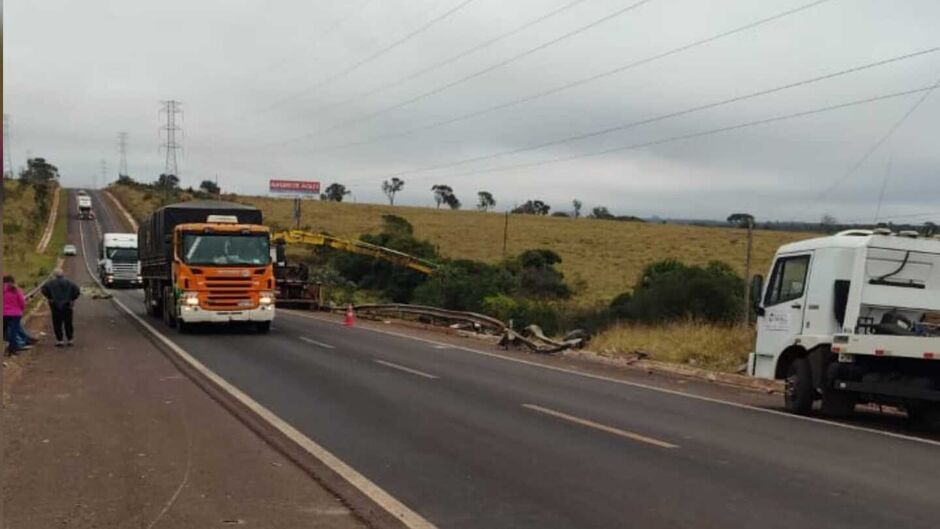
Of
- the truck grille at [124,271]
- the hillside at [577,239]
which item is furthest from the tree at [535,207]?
the truck grille at [124,271]

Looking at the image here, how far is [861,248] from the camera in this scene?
42.1 feet

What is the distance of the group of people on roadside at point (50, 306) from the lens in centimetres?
1803

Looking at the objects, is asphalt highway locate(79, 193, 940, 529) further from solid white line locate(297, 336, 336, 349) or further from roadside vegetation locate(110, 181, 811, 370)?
roadside vegetation locate(110, 181, 811, 370)

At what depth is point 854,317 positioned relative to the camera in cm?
1263

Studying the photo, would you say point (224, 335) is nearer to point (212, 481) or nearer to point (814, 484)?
point (212, 481)

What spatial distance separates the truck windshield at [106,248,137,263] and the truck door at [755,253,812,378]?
47155 millimetres

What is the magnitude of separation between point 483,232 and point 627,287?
46.3m

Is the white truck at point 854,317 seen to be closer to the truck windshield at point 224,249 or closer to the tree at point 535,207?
the truck windshield at point 224,249

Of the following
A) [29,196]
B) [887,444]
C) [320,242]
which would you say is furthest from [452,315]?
[29,196]

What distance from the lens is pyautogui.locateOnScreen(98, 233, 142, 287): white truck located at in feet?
179

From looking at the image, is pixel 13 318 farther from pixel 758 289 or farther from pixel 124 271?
pixel 124 271

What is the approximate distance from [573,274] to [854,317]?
50.7 m

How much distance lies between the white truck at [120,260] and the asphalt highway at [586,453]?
41.1 m

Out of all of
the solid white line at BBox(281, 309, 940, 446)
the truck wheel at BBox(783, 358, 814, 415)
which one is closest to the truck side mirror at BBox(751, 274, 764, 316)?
the truck wheel at BBox(783, 358, 814, 415)
